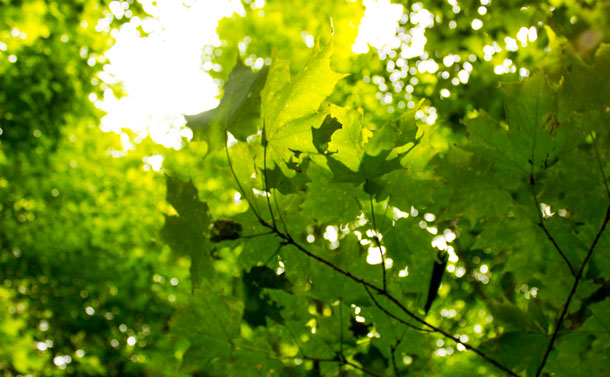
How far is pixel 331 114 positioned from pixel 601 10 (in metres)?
1.05

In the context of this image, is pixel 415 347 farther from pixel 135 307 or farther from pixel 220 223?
pixel 135 307

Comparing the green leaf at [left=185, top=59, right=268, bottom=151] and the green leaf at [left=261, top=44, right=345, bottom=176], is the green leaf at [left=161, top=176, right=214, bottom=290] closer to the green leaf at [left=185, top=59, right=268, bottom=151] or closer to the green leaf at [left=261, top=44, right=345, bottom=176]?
the green leaf at [left=185, top=59, right=268, bottom=151]

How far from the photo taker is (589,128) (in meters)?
0.66

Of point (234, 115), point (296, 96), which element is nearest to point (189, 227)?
point (234, 115)

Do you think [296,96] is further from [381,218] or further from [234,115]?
[381,218]

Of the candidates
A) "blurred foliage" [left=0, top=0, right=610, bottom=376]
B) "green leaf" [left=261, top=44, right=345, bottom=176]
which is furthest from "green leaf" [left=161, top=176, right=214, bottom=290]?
"green leaf" [left=261, top=44, right=345, bottom=176]

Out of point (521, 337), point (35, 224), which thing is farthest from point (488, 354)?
point (35, 224)

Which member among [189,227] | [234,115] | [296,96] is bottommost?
[189,227]

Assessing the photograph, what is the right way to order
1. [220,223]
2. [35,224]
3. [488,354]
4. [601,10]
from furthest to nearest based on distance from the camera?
1. [35,224]
2. [601,10]
3. [488,354]
4. [220,223]

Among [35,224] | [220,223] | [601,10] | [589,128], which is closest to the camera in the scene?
[589,128]

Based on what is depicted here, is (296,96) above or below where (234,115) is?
above

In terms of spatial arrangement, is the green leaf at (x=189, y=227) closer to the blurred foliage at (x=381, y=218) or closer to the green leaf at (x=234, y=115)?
the blurred foliage at (x=381, y=218)

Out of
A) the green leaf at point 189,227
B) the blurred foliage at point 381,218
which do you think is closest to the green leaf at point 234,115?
the blurred foliage at point 381,218

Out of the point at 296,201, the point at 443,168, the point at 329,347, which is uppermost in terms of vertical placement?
the point at 443,168
